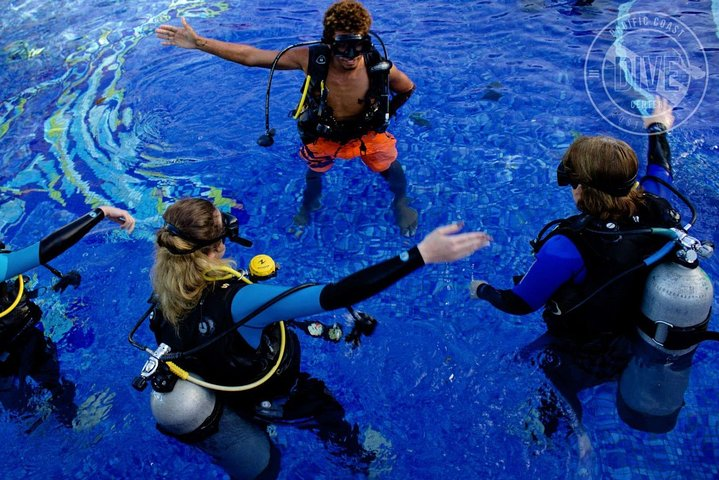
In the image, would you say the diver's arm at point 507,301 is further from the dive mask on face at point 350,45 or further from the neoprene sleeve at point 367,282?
the dive mask on face at point 350,45

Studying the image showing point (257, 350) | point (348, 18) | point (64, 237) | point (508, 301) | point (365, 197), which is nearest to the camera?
point (257, 350)

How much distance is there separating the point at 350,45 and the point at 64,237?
2.49 meters

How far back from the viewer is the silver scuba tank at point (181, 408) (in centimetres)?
238

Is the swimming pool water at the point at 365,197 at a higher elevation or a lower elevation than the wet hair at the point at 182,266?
lower

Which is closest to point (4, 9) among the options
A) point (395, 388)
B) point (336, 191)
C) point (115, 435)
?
point (336, 191)

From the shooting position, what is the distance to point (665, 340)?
8.68ft

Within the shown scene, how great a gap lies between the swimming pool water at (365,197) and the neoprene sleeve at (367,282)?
1.72 metres

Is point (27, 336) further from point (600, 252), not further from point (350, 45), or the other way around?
point (600, 252)

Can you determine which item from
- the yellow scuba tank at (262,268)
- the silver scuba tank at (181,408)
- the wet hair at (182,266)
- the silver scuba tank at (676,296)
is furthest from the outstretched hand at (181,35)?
the silver scuba tank at (676,296)

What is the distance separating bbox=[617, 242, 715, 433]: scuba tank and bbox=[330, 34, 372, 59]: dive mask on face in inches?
107

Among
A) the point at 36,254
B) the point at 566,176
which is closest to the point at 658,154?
the point at 566,176

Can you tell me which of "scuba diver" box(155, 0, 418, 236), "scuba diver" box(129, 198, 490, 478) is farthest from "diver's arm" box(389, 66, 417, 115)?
"scuba diver" box(129, 198, 490, 478)

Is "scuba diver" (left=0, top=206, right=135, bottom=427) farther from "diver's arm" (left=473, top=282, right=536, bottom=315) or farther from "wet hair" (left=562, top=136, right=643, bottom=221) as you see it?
"wet hair" (left=562, top=136, right=643, bottom=221)

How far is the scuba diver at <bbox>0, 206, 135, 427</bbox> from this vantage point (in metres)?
3.00
